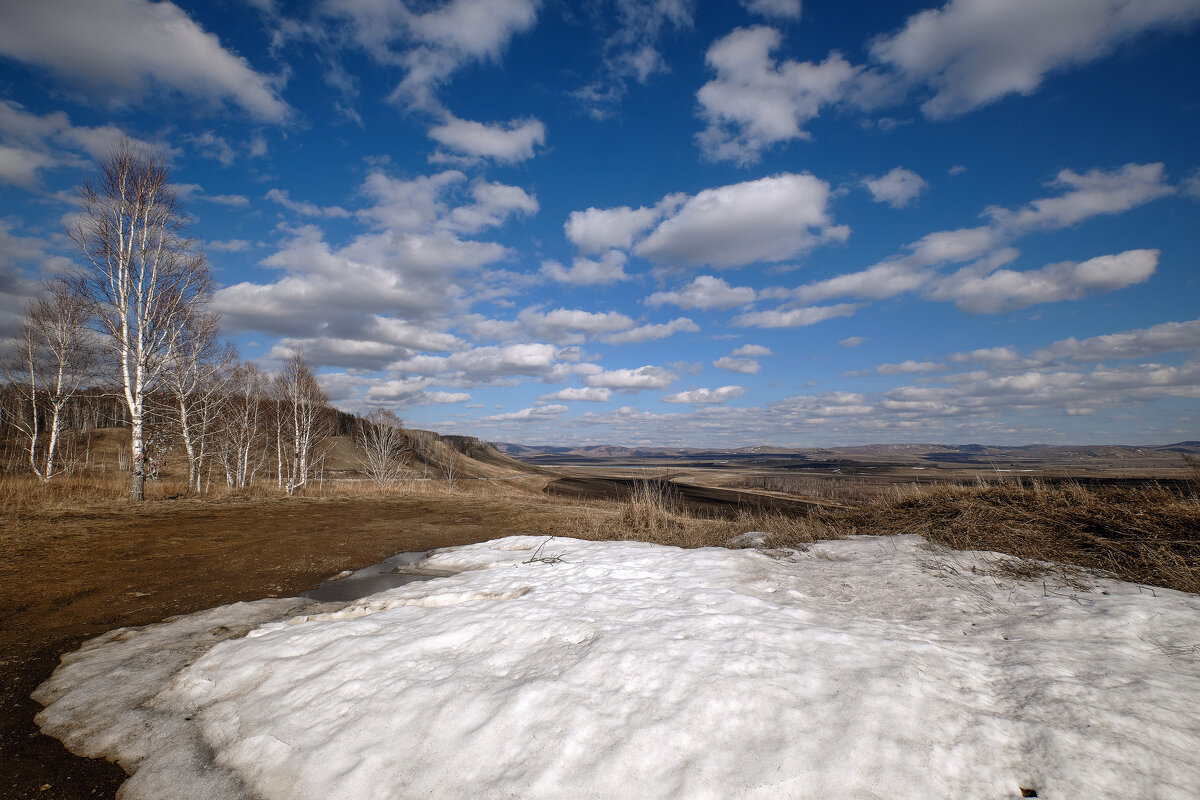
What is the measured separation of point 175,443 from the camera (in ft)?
83.1

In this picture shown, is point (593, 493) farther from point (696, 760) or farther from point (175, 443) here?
point (696, 760)

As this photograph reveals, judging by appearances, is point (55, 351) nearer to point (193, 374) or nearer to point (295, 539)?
point (193, 374)

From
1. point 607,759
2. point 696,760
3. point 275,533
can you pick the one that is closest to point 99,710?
point 607,759

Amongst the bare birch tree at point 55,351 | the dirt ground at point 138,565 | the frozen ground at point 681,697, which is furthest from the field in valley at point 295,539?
the bare birch tree at point 55,351

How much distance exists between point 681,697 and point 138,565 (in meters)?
9.11

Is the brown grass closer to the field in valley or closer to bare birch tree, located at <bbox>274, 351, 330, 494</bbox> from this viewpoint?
the field in valley

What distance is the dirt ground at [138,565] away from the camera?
3.18 m

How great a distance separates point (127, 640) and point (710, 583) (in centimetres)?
613

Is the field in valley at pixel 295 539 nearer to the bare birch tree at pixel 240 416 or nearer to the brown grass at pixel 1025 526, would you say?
the brown grass at pixel 1025 526

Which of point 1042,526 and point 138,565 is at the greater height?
point 1042,526

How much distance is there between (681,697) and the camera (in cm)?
307

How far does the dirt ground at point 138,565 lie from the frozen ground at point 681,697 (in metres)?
0.24

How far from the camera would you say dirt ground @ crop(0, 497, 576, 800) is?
3.18 meters

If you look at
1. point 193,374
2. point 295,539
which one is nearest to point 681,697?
point 295,539
